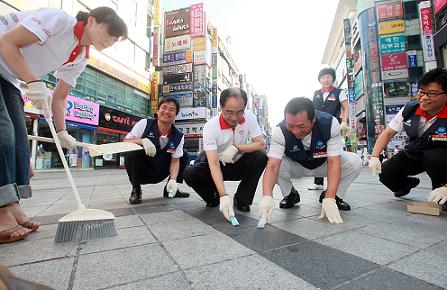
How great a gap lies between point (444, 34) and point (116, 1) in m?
18.5

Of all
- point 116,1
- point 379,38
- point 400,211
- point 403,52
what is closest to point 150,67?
point 116,1

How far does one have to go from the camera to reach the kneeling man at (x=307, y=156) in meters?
2.06

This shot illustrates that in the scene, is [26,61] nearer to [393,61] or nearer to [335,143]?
[335,143]

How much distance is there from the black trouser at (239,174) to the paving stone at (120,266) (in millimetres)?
1171

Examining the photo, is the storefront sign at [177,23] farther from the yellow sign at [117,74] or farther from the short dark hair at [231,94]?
the short dark hair at [231,94]

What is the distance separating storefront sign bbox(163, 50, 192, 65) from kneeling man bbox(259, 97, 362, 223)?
83.3ft

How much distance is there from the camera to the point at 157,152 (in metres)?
3.07

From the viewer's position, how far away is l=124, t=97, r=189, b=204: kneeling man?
Answer: 3.00 meters

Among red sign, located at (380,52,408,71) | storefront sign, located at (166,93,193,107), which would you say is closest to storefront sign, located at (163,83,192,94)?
storefront sign, located at (166,93,193,107)

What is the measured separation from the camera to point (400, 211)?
94.5 inches

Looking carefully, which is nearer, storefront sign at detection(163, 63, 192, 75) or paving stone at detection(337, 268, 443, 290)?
paving stone at detection(337, 268, 443, 290)

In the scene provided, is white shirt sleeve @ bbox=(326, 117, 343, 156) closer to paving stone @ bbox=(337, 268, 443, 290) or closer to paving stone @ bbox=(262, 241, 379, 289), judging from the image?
paving stone @ bbox=(262, 241, 379, 289)

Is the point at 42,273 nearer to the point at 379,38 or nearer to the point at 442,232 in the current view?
the point at 442,232

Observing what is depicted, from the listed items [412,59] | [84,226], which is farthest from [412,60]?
[84,226]
